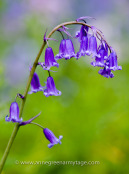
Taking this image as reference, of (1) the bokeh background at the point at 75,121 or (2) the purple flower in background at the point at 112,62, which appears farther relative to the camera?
(1) the bokeh background at the point at 75,121

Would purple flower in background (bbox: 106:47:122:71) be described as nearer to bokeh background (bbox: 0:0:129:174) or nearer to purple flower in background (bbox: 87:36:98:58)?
purple flower in background (bbox: 87:36:98:58)

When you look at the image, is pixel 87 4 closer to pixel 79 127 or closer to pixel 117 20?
pixel 117 20

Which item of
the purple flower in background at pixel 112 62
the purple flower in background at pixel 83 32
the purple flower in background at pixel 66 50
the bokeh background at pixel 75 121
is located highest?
the purple flower in background at pixel 83 32

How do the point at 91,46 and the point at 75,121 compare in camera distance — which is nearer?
the point at 91,46

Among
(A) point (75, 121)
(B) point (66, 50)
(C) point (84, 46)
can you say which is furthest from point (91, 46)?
(A) point (75, 121)

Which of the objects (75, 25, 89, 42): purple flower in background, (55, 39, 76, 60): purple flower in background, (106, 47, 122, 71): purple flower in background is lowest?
(106, 47, 122, 71): purple flower in background

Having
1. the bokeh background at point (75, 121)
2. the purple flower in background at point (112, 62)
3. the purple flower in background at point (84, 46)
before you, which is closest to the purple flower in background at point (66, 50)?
the purple flower in background at point (84, 46)

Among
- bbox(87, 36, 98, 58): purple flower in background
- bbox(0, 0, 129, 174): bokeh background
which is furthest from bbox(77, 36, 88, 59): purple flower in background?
bbox(0, 0, 129, 174): bokeh background

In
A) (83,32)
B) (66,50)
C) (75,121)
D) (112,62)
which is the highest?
(83,32)

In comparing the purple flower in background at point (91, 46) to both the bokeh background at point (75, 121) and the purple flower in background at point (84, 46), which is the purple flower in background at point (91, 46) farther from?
the bokeh background at point (75, 121)

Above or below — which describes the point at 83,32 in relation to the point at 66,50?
above

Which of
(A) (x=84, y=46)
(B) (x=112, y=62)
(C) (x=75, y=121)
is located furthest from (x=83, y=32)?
(C) (x=75, y=121)

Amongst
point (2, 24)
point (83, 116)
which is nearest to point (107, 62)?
point (83, 116)

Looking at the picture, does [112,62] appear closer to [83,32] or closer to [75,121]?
[83,32]
